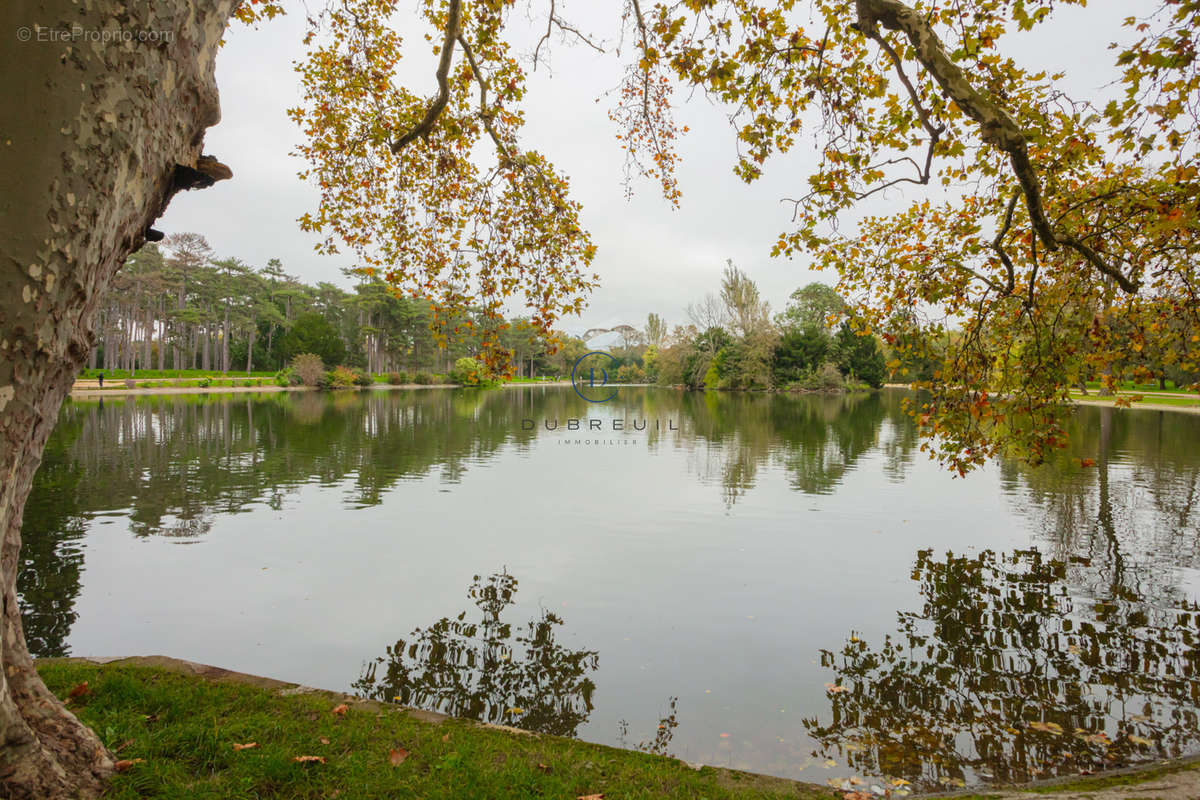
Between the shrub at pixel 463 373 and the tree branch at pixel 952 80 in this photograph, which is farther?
the shrub at pixel 463 373

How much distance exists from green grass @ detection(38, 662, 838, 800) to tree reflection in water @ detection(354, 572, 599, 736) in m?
0.63

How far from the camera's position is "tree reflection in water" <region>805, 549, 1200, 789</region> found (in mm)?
3590

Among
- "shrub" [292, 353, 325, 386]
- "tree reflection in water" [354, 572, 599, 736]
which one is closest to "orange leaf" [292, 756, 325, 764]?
"tree reflection in water" [354, 572, 599, 736]

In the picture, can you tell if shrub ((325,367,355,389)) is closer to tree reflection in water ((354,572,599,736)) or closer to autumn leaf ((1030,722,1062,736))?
tree reflection in water ((354,572,599,736))

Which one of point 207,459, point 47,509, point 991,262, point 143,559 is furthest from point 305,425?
point 991,262

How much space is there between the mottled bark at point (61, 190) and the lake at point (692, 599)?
227cm

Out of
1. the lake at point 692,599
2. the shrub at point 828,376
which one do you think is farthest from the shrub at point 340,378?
the shrub at point 828,376

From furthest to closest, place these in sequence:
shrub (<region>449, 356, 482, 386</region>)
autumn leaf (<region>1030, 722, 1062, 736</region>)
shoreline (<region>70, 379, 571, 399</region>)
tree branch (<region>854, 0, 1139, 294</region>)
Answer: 1. shrub (<region>449, 356, 482, 386</region>)
2. shoreline (<region>70, 379, 571, 399</region>)
3. tree branch (<region>854, 0, 1139, 294</region>)
4. autumn leaf (<region>1030, 722, 1062, 736</region>)

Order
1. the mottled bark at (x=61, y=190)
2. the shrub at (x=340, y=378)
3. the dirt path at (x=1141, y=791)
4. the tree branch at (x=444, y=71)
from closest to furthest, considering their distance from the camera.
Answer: the mottled bark at (x=61, y=190) → the dirt path at (x=1141, y=791) → the tree branch at (x=444, y=71) → the shrub at (x=340, y=378)

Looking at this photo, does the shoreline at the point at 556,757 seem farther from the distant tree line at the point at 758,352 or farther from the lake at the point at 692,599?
the distant tree line at the point at 758,352

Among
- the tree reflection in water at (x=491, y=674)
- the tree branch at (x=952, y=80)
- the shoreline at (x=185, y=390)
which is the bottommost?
the tree reflection in water at (x=491, y=674)

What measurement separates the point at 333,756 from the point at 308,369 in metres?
51.2

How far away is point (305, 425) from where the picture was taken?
21812mm

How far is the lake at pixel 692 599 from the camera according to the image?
399 cm
